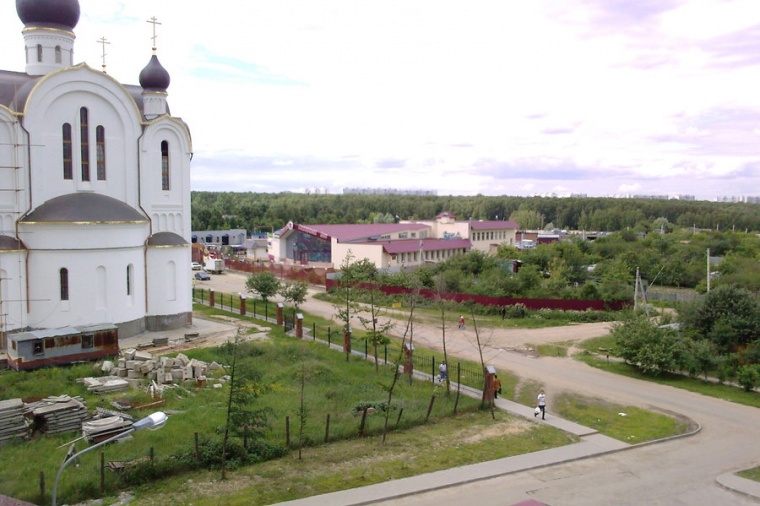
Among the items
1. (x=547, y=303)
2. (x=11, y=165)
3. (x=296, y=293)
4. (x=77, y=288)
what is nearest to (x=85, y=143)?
(x=11, y=165)

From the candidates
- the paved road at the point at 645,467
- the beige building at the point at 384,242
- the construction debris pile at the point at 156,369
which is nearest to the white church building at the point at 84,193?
the construction debris pile at the point at 156,369

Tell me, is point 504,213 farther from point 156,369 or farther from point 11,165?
point 156,369

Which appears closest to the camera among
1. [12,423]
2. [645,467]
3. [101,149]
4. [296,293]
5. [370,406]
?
[12,423]

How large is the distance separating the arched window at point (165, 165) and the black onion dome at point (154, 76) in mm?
2693

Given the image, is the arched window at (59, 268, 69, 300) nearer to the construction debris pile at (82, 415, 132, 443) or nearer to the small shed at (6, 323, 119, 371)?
the small shed at (6, 323, 119, 371)

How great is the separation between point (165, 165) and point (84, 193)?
4.35 meters

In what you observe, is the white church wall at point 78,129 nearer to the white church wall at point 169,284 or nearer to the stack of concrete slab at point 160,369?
the white church wall at point 169,284

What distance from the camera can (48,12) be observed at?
25.7 metres

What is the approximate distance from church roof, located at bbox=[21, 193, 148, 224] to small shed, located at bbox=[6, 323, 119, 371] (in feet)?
14.1

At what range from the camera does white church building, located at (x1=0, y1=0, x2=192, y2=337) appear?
23.4m

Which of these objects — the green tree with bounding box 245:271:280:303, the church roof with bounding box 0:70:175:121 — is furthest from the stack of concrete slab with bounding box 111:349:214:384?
the green tree with bounding box 245:271:280:303

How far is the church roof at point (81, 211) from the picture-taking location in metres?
23.5

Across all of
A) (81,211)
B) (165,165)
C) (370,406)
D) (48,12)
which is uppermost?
(48,12)

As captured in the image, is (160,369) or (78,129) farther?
(78,129)
